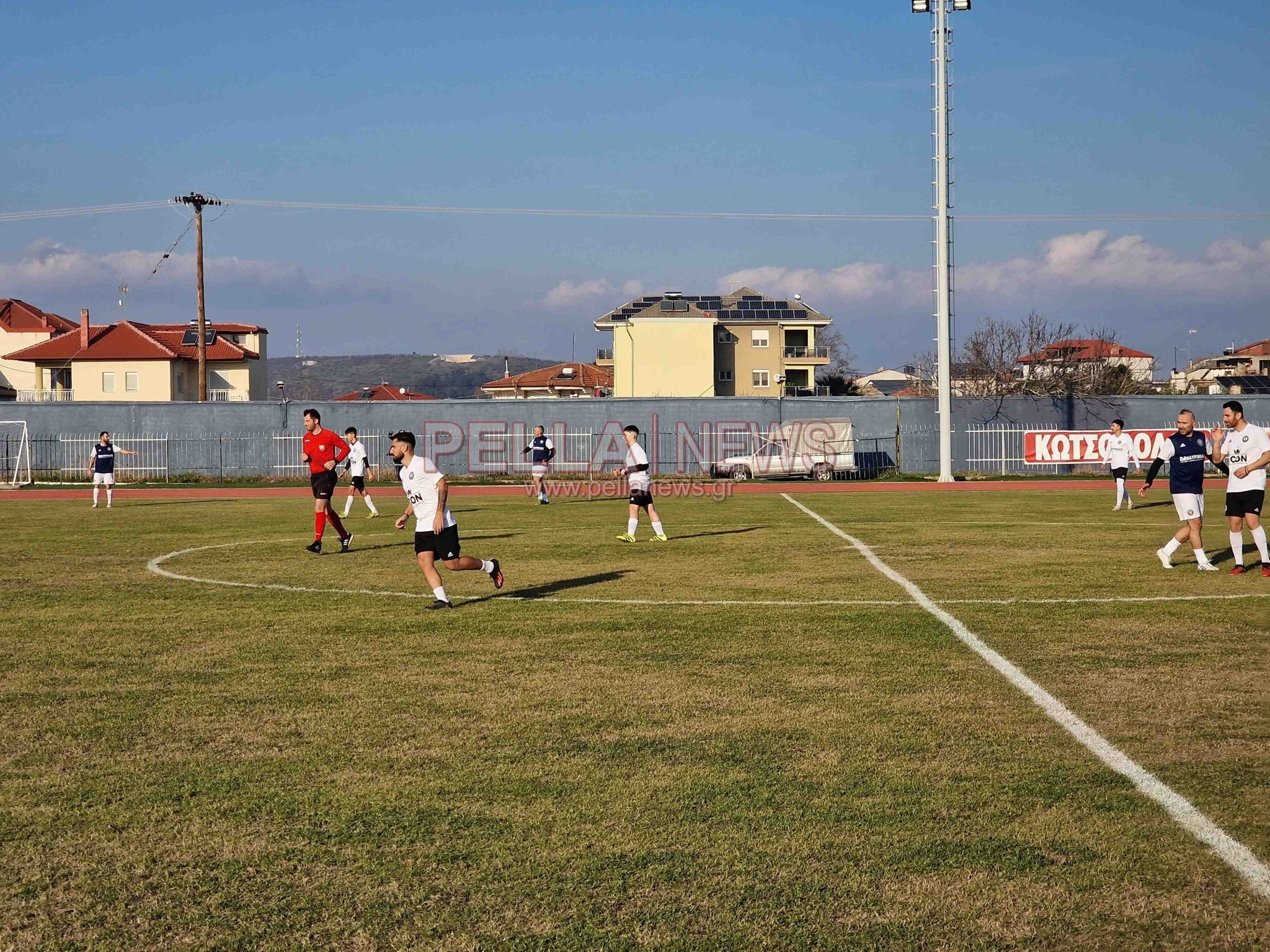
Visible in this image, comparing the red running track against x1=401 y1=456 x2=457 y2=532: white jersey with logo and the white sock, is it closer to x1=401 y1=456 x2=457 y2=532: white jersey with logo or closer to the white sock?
the white sock

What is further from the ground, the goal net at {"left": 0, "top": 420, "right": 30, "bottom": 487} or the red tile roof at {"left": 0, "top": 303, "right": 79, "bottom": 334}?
the red tile roof at {"left": 0, "top": 303, "right": 79, "bottom": 334}

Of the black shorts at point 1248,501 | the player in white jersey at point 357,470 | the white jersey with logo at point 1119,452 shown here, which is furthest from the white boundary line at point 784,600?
the white jersey with logo at point 1119,452

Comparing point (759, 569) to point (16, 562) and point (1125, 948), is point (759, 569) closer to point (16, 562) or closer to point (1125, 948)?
point (16, 562)

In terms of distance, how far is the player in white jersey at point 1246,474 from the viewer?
14.2m

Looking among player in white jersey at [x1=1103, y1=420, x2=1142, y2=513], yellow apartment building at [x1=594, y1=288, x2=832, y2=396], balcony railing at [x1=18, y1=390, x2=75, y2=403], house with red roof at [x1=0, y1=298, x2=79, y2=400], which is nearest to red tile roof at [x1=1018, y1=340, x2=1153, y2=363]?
yellow apartment building at [x1=594, y1=288, x2=832, y2=396]

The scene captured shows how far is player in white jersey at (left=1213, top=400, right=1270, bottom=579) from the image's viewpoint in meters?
14.2

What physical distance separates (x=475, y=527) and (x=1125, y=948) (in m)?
19.5

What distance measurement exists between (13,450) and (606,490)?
86.7 ft

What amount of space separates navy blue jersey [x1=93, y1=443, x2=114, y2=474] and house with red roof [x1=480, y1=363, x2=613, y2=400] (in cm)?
7034

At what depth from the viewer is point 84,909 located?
471cm

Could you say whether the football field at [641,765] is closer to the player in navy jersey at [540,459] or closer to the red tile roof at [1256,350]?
the player in navy jersey at [540,459]

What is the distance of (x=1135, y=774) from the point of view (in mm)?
6332

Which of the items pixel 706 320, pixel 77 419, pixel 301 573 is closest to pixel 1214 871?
pixel 301 573

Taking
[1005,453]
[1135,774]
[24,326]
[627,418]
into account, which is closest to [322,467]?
[1135,774]
